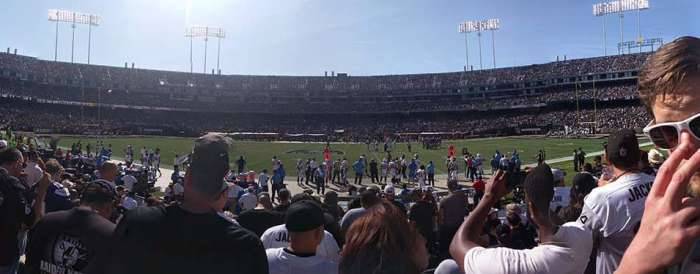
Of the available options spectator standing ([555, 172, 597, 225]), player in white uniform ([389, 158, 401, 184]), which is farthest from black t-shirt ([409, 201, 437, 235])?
player in white uniform ([389, 158, 401, 184])

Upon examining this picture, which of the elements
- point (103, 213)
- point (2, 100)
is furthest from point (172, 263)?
point (2, 100)

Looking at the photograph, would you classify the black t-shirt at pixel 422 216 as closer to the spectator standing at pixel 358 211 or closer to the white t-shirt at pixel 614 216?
the spectator standing at pixel 358 211

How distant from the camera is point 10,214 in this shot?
4.98 metres

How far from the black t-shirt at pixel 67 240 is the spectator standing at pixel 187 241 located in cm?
114

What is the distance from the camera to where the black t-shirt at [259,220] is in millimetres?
6043

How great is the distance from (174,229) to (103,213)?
1.93 metres

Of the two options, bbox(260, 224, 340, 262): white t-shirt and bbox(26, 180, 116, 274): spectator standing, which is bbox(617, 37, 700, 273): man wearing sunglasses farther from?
bbox(26, 180, 116, 274): spectator standing

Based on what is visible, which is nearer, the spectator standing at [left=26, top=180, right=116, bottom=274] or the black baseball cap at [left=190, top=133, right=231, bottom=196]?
the black baseball cap at [left=190, top=133, right=231, bottom=196]

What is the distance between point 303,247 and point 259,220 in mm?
2516

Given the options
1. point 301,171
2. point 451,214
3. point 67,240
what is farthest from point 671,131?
point 301,171

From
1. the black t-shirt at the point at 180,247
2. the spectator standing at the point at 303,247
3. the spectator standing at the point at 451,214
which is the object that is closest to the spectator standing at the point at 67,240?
the black t-shirt at the point at 180,247

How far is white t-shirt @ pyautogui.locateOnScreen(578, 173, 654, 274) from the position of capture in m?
3.35

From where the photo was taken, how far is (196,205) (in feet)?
8.77

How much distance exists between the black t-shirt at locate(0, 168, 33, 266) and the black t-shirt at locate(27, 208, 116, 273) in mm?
1560
